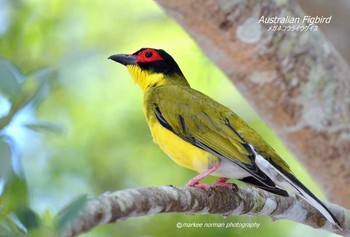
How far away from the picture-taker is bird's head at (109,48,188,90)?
11.7 feet

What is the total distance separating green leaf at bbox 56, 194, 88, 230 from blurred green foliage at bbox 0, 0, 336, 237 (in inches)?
101

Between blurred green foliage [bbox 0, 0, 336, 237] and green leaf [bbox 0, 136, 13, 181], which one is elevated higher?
blurred green foliage [bbox 0, 0, 336, 237]

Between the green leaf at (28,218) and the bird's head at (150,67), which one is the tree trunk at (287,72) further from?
the green leaf at (28,218)

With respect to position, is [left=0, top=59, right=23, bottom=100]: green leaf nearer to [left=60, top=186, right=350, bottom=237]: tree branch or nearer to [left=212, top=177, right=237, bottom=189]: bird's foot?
[left=60, top=186, right=350, bottom=237]: tree branch

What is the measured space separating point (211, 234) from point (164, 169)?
993 mm

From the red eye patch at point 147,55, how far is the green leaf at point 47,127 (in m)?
2.40

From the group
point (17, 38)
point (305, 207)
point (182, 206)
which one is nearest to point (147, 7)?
point (17, 38)

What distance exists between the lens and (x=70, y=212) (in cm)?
118

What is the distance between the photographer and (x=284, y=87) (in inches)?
138

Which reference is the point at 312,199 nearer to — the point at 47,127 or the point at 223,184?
the point at 223,184

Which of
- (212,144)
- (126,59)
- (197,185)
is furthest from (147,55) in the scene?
(197,185)

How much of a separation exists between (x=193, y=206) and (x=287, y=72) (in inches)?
52.3

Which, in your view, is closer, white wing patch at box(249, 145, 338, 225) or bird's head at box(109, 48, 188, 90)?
white wing patch at box(249, 145, 338, 225)

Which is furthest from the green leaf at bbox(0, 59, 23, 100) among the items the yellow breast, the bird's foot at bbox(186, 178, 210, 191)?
the yellow breast
